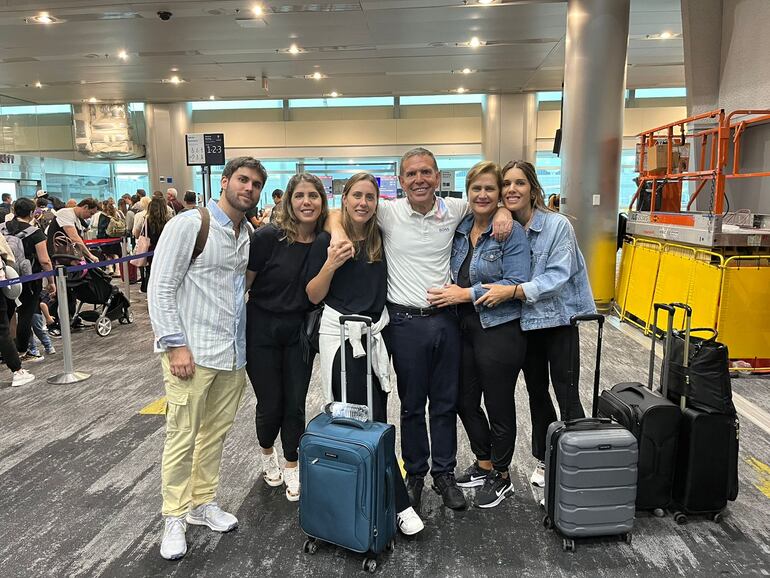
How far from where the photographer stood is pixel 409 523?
8.00 ft

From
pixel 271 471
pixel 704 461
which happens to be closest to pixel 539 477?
pixel 704 461

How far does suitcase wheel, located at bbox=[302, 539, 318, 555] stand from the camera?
7.69 ft

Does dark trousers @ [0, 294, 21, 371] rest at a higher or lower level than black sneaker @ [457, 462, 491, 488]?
higher

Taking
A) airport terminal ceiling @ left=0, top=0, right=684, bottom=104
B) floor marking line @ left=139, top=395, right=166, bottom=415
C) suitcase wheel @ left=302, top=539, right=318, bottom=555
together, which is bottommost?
floor marking line @ left=139, top=395, right=166, bottom=415

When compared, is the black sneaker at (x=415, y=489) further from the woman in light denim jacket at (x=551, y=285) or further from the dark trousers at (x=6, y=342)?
the dark trousers at (x=6, y=342)

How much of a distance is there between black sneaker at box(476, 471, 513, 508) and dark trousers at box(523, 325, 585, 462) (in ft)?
0.81

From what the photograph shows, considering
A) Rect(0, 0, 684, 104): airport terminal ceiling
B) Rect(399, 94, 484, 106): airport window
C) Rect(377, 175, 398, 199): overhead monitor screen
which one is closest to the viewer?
Rect(0, 0, 684, 104): airport terminal ceiling

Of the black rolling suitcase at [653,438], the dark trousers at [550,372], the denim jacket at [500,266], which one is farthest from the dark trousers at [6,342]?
the black rolling suitcase at [653,438]

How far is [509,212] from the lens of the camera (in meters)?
2.50

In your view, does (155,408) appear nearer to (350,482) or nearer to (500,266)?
(350,482)

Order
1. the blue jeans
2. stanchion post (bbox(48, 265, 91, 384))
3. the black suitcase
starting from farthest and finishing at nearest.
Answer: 1. the blue jeans
2. stanchion post (bbox(48, 265, 91, 384))
3. the black suitcase

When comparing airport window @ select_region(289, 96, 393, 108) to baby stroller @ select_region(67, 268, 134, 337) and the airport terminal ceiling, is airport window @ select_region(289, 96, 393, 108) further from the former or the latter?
baby stroller @ select_region(67, 268, 134, 337)

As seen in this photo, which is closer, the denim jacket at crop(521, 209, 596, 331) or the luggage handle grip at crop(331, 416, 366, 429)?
the luggage handle grip at crop(331, 416, 366, 429)

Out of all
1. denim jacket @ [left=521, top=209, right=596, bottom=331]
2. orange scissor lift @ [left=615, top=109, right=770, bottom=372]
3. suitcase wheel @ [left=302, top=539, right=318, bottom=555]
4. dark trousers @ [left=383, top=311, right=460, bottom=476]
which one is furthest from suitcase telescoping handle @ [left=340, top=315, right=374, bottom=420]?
orange scissor lift @ [left=615, top=109, right=770, bottom=372]
